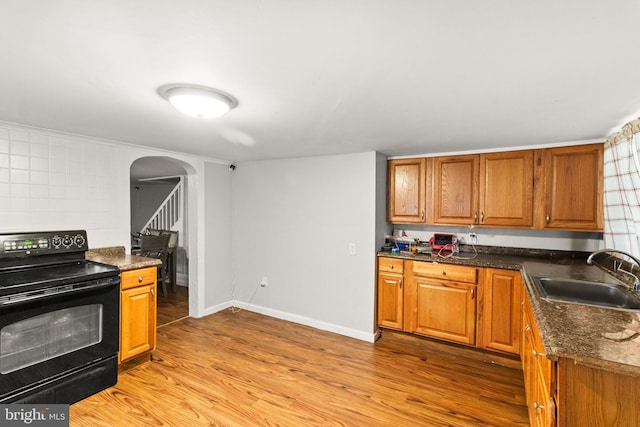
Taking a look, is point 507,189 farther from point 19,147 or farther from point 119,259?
point 19,147

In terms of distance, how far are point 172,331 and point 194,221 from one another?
1.28 m

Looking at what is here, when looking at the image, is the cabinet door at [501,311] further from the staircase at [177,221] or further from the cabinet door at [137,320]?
the staircase at [177,221]

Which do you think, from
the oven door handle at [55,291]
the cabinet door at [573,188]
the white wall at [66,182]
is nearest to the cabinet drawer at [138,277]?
the oven door handle at [55,291]

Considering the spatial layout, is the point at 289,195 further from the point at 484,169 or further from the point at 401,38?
the point at 401,38

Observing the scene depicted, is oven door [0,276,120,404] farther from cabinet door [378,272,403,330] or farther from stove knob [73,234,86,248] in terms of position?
cabinet door [378,272,403,330]

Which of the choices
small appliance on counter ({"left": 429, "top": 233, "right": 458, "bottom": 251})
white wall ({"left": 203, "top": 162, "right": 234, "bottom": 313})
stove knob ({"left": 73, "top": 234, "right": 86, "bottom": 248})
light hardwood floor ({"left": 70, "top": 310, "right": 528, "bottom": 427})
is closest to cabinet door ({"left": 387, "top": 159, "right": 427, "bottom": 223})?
small appliance on counter ({"left": 429, "top": 233, "right": 458, "bottom": 251})

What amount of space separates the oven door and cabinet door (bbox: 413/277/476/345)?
2.71 meters

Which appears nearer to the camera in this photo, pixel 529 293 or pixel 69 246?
pixel 529 293

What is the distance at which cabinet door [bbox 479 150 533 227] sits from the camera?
286 centimetres

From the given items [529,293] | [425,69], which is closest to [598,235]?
[529,293]

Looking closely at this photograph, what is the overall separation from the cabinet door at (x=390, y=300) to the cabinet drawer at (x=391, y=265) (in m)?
0.05

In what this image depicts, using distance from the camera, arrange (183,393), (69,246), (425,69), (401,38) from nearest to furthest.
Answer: (401,38)
(425,69)
(183,393)
(69,246)

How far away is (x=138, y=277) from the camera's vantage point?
258cm

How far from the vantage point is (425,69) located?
4.43 ft
